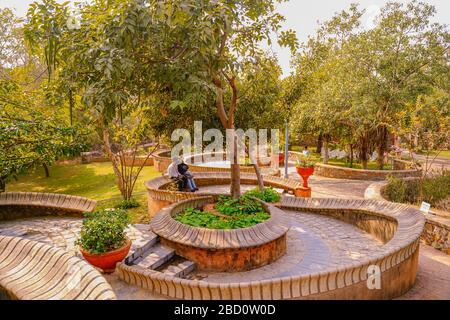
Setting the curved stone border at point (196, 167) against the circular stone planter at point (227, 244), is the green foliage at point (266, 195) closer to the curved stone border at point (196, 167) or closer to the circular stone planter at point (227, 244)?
the circular stone planter at point (227, 244)

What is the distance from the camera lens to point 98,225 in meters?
5.95

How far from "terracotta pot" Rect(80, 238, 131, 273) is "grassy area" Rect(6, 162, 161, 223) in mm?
5284

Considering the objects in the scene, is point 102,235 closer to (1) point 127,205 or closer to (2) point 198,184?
(1) point 127,205

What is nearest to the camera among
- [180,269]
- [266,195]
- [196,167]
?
[180,269]

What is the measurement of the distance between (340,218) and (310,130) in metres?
12.2

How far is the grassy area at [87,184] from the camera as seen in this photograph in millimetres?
14516

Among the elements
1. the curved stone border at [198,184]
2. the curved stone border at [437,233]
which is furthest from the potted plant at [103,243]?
the curved stone border at [437,233]

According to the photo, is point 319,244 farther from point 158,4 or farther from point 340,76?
point 340,76

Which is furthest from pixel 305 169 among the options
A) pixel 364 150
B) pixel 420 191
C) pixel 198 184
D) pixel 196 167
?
pixel 364 150

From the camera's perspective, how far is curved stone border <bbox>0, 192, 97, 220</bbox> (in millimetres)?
9375

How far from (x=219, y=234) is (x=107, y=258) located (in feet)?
7.38

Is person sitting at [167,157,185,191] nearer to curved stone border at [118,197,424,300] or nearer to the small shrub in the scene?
the small shrub

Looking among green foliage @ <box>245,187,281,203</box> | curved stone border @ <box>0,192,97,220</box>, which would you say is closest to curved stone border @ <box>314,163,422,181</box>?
green foliage @ <box>245,187,281,203</box>

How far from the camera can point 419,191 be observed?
40.7ft
